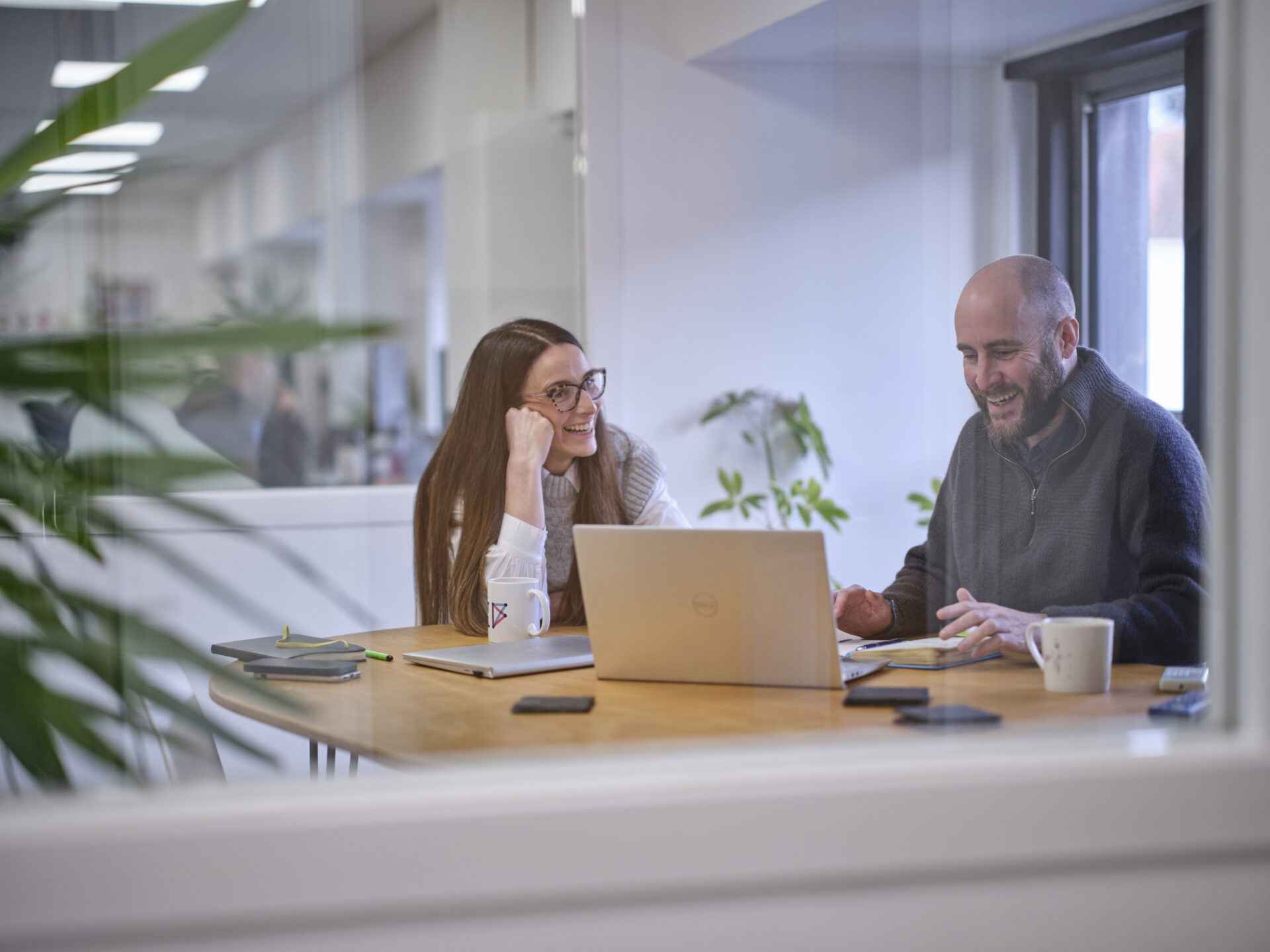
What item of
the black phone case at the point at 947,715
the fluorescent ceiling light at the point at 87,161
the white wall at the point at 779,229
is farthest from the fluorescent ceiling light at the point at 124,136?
the white wall at the point at 779,229

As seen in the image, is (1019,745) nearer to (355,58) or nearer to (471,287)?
(355,58)

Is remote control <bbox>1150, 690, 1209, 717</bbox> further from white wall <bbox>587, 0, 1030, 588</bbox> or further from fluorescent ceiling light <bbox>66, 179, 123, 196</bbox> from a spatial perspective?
white wall <bbox>587, 0, 1030, 588</bbox>

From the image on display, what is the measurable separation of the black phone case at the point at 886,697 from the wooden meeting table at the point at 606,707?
13mm

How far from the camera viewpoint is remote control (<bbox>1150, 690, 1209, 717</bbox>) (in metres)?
1.19

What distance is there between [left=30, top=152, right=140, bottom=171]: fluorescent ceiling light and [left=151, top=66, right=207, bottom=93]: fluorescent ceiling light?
71mm

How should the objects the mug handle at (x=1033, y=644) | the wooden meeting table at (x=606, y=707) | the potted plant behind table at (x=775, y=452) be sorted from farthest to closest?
the potted plant behind table at (x=775, y=452) → the mug handle at (x=1033, y=644) → the wooden meeting table at (x=606, y=707)

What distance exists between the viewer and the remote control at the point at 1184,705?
3.90 feet

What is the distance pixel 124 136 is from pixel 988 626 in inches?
49.6

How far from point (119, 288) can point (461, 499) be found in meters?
1.42

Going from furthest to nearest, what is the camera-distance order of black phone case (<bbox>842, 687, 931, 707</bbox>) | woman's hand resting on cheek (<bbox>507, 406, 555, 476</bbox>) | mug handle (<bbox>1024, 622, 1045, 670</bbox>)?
woman's hand resting on cheek (<bbox>507, 406, 555, 476</bbox>) < mug handle (<bbox>1024, 622, 1045, 670</bbox>) < black phone case (<bbox>842, 687, 931, 707</bbox>)

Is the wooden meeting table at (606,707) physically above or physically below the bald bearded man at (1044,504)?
below

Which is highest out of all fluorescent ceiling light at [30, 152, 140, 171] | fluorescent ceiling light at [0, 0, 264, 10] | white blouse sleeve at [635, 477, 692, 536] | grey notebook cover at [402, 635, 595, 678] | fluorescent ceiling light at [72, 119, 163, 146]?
fluorescent ceiling light at [0, 0, 264, 10]

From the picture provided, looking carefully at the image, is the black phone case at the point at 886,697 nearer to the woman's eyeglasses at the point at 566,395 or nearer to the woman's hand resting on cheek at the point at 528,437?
the woman's hand resting on cheek at the point at 528,437

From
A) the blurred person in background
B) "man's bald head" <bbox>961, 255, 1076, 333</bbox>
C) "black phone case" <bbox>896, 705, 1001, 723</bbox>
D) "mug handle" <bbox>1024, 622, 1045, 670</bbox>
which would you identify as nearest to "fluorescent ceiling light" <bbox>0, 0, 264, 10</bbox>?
the blurred person in background
